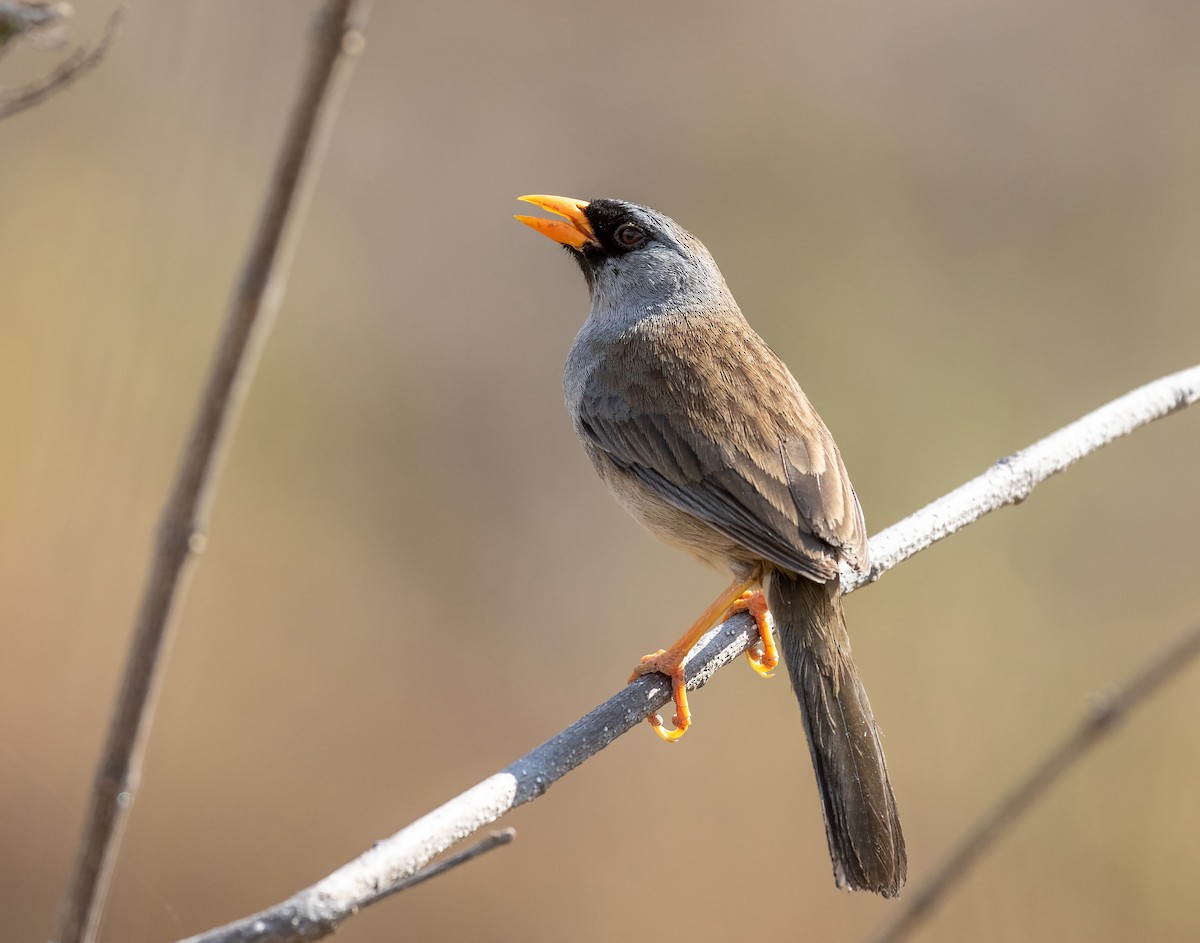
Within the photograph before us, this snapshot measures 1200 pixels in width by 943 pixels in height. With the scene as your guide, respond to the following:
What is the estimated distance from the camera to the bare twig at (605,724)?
1.73 m

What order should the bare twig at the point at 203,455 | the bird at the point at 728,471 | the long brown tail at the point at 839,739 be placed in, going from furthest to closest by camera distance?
1. the bird at the point at 728,471
2. the long brown tail at the point at 839,739
3. the bare twig at the point at 203,455

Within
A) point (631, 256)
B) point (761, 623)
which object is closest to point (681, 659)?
point (761, 623)

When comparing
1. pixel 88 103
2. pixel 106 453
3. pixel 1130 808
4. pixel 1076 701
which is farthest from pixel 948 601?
pixel 88 103

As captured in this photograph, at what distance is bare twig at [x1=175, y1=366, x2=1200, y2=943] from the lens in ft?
5.67

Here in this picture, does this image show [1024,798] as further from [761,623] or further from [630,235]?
[630,235]

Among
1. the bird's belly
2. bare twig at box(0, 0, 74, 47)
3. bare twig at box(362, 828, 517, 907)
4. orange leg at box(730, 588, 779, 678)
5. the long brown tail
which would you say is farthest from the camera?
orange leg at box(730, 588, 779, 678)

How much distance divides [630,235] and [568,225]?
9.8 inches

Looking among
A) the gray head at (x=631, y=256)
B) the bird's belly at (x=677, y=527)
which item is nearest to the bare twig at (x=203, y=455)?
the bird's belly at (x=677, y=527)

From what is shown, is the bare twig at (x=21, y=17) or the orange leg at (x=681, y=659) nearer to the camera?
the bare twig at (x=21, y=17)

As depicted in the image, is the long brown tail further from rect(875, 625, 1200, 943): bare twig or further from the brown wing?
rect(875, 625, 1200, 943): bare twig

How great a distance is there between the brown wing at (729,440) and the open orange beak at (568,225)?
0.58m

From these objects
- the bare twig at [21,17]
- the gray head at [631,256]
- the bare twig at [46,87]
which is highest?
the gray head at [631,256]

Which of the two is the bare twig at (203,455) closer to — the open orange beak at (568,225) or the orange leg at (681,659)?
the orange leg at (681,659)

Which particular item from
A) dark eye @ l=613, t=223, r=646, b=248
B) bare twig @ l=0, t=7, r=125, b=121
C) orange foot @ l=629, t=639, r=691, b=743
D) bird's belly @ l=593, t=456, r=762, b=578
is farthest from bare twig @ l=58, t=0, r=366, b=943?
dark eye @ l=613, t=223, r=646, b=248
